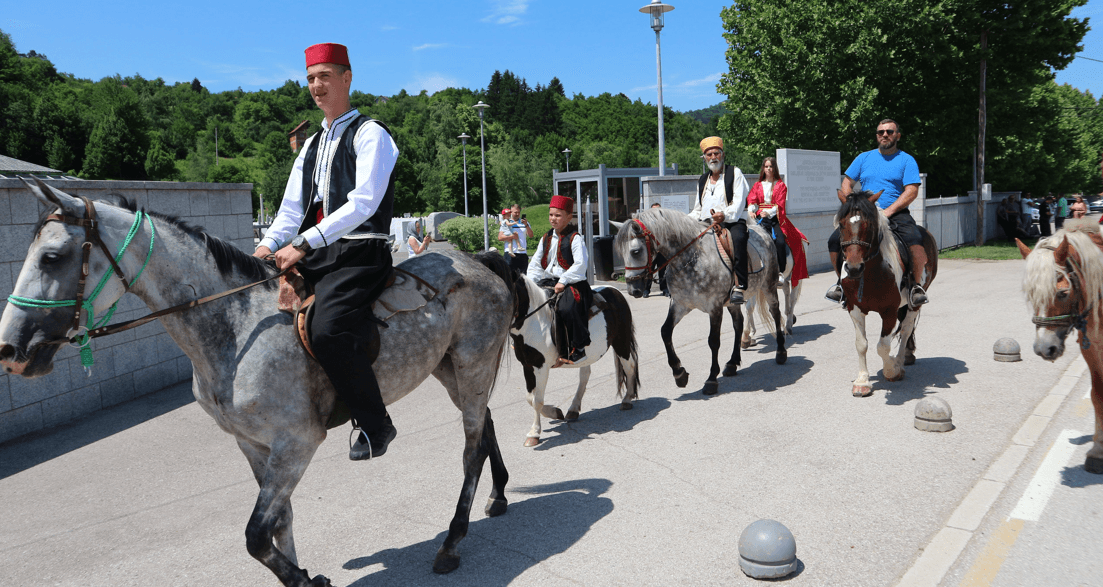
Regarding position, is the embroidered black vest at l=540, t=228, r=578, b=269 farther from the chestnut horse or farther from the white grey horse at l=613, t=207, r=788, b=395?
the chestnut horse

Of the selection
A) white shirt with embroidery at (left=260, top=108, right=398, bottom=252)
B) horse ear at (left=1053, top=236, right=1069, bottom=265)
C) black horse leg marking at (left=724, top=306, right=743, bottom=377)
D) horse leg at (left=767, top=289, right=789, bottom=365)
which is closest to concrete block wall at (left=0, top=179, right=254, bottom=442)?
white shirt with embroidery at (left=260, top=108, right=398, bottom=252)

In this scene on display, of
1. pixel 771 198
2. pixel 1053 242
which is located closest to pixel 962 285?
pixel 771 198

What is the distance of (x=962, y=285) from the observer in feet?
52.3

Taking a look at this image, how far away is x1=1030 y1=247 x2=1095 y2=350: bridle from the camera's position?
4539 millimetres

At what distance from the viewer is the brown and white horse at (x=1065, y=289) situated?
4.54 metres

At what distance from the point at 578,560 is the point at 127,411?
6.53 m

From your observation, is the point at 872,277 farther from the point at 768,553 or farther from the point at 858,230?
the point at 768,553

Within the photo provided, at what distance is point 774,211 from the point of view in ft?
32.9

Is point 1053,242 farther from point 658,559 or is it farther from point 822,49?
point 822,49

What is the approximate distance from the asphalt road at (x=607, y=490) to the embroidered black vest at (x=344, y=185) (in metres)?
1.93

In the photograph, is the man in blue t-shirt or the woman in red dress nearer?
the man in blue t-shirt

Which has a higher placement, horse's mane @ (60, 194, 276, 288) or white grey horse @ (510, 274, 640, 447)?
horse's mane @ (60, 194, 276, 288)

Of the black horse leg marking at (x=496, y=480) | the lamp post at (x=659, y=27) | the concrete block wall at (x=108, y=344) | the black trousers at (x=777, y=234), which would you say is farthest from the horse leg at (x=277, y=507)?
the lamp post at (x=659, y=27)

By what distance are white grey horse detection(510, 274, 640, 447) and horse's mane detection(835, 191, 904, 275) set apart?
2.31 m
